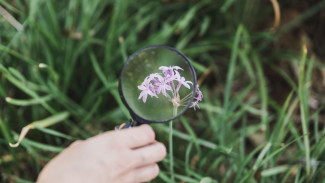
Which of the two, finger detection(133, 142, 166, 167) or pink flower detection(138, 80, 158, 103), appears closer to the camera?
finger detection(133, 142, 166, 167)

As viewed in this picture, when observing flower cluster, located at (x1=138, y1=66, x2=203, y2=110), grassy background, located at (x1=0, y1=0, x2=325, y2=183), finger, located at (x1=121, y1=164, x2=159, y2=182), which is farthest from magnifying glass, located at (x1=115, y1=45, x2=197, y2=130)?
grassy background, located at (x1=0, y1=0, x2=325, y2=183)

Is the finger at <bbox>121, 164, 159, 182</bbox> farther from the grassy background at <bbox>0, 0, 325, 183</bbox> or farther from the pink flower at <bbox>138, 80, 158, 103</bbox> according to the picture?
the grassy background at <bbox>0, 0, 325, 183</bbox>

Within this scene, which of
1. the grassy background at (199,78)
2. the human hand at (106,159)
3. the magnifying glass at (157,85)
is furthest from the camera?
the grassy background at (199,78)

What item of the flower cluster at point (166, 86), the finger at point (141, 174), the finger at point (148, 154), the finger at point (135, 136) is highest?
the flower cluster at point (166, 86)

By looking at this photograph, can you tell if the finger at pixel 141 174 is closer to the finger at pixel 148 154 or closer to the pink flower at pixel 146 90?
the finger at pixel 148 154

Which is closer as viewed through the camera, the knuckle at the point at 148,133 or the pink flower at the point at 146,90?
the knuckle at the point at 148,133

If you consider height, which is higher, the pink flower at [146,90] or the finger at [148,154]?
the pink flower at [146,90]

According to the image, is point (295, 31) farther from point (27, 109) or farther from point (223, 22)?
point (27, 109)

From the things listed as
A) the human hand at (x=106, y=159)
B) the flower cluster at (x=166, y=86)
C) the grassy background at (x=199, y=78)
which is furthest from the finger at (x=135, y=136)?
the grassy background at (x=199, y=78)

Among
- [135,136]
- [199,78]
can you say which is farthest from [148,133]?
[199,78]
